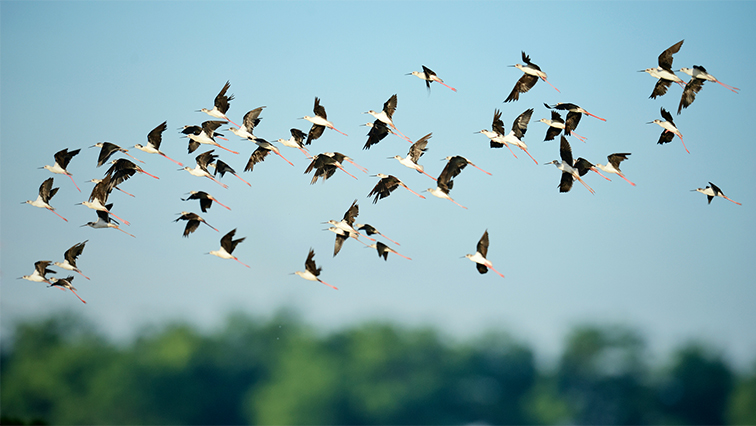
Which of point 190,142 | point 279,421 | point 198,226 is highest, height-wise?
point 190,142

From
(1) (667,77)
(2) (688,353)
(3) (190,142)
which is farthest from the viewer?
(2) (688,353)

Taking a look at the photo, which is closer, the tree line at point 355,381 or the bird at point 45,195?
the bird at point 45,195

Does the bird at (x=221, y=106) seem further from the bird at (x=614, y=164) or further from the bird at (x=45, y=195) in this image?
the bird at (x=614, y=164)

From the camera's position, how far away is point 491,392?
44.9 meters

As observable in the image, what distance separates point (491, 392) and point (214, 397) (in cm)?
1517

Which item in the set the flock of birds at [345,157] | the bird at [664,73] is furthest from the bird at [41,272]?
the bird at [664,73]

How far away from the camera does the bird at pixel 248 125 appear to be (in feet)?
63.6

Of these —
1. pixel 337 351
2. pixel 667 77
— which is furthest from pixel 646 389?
pixel 667 77

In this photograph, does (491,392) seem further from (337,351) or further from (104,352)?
(104,352)

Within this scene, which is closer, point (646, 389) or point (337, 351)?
point (646, 389)

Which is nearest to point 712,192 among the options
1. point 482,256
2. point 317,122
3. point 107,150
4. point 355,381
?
point 482,256

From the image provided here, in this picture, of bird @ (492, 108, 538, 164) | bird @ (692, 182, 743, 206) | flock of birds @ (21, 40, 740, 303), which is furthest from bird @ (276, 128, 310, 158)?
bird @ (692, 182, 743, 206)

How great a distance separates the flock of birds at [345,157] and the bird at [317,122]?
25mm

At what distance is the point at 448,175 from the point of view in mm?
18625
